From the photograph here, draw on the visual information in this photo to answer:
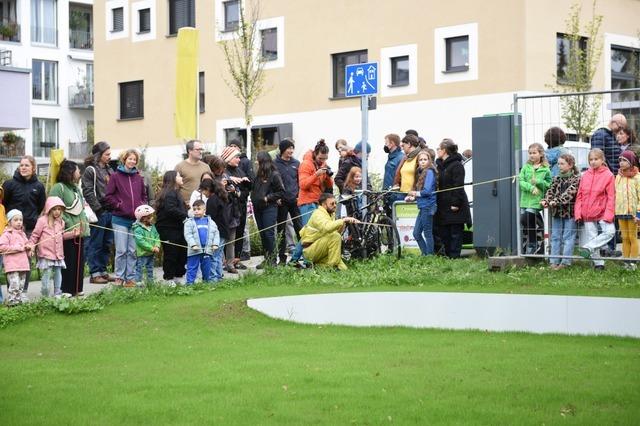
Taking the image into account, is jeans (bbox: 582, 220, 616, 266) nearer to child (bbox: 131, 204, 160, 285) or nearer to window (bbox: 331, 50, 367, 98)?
child (bbox: 131, 204, 160, 285)

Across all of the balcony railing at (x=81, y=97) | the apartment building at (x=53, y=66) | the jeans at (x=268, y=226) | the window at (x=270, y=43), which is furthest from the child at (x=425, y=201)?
the balcony railing at (x=81, y=97)

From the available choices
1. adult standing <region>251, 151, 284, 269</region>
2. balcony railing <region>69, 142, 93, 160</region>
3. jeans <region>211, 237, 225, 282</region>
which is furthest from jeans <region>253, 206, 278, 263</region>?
A: balcony railing <region>69, 142, 93, 160</region>

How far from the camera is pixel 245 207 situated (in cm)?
2089

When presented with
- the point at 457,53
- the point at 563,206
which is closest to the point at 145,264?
the point at 563,206

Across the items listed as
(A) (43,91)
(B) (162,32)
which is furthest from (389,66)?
(A) (43,91)

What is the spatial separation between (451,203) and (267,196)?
2.97m

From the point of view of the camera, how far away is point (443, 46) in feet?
128

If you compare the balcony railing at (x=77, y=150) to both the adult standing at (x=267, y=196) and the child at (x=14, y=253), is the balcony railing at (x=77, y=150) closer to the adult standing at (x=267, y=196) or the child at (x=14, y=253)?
the adult standing at (x=267, y=196)

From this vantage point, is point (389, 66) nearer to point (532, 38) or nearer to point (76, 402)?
point (532, 38)

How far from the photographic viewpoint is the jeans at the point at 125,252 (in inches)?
725

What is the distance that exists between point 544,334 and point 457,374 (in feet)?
10.9

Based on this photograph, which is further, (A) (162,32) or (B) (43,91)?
(B) (43,91)

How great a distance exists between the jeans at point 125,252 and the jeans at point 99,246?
546 millimetres

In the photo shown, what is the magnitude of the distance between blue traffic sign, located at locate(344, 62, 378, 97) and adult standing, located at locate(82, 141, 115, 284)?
388cm
